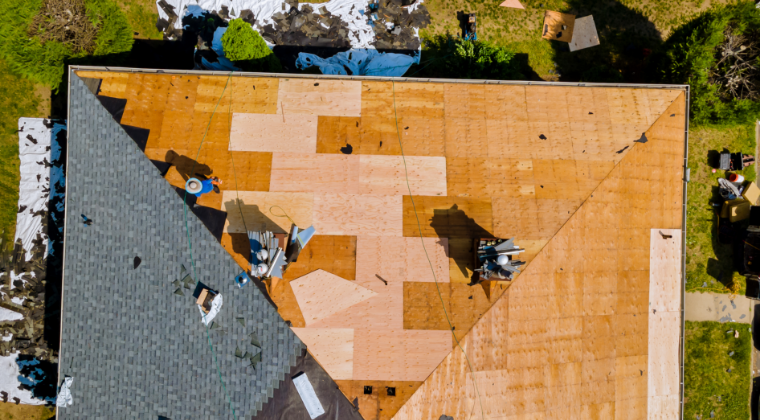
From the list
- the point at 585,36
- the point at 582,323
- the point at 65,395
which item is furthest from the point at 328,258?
the point at 585,36

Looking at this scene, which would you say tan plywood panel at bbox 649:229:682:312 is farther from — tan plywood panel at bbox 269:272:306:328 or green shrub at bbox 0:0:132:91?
green shrub at bbox 0:0:132:91

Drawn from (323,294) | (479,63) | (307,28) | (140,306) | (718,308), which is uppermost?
(307,28)

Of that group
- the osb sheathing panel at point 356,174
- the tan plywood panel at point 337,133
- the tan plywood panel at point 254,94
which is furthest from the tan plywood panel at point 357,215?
the tan plywood panel at point 254,94

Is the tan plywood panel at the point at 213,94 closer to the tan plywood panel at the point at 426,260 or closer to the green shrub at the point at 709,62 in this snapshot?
the tan plywood panel at the point at 426,260

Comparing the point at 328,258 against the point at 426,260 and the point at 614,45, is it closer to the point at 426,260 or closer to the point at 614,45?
the point at 426,260

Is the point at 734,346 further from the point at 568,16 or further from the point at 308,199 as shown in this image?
the point at 308,199

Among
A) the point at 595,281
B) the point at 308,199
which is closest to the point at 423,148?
the point at 308,199
